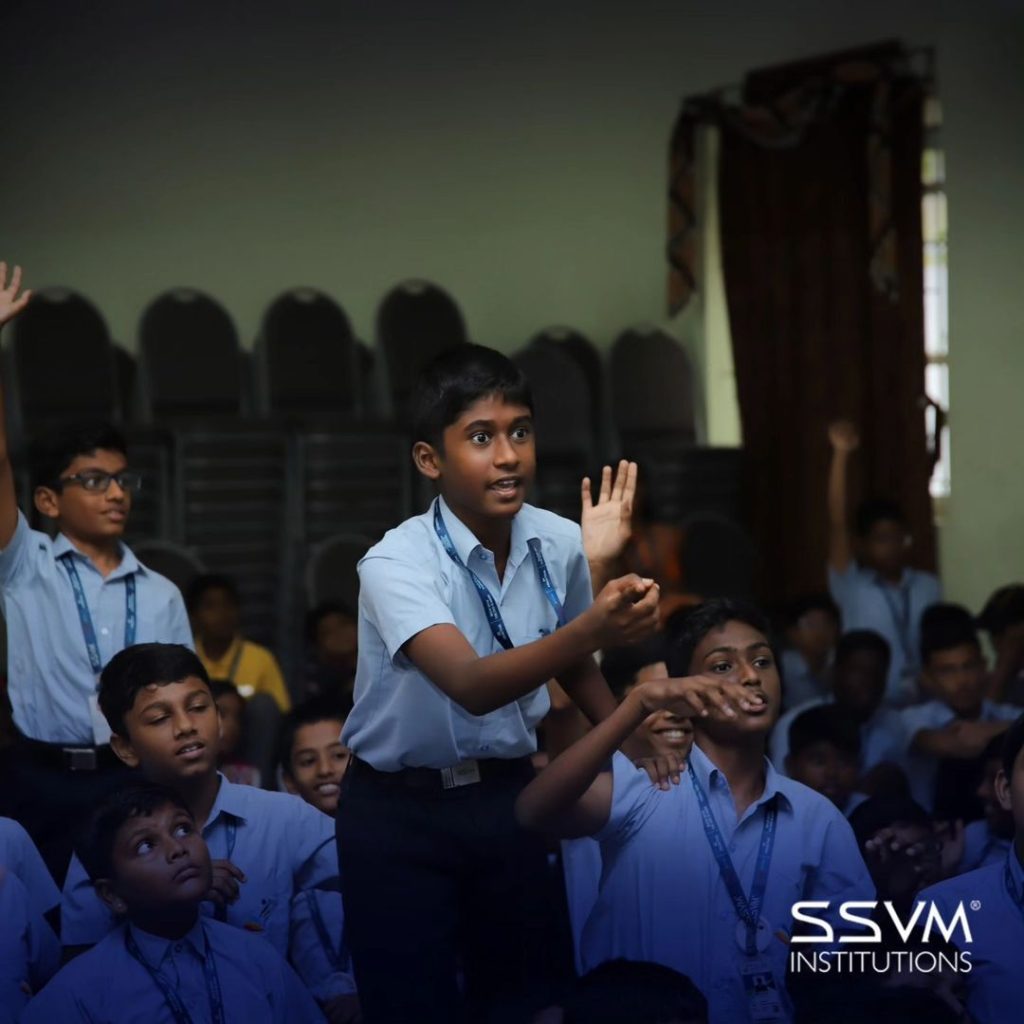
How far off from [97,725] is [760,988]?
142 centimetres

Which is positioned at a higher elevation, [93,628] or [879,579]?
[93,628]

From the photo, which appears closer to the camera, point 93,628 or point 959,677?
point 93,628

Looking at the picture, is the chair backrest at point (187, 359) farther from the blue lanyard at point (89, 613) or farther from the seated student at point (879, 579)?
the blue lanyard at point (89, 613)

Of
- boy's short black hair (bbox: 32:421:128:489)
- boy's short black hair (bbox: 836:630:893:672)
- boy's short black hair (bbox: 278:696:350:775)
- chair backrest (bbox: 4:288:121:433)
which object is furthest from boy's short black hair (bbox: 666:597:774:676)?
chair backrest (bbox: 4:288:121:433)

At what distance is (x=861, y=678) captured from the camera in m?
5.05

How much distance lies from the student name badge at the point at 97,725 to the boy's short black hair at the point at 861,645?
7.59ft

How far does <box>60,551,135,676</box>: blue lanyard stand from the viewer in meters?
3.66

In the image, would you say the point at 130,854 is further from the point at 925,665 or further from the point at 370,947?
the point at 925,665

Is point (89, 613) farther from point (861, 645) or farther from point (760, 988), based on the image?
point (861, 645)

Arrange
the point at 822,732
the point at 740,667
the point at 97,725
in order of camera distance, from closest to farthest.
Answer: the point at 740,667, the point at 97,725, the point at 822,732

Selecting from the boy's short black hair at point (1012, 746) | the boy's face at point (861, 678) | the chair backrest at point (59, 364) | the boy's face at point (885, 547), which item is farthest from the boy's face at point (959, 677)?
the chair backrest at point (59, 364)

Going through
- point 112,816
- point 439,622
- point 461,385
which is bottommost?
point 112,816

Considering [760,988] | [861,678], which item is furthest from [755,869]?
[861,678]

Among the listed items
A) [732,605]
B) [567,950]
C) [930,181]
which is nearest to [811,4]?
[930,181]
